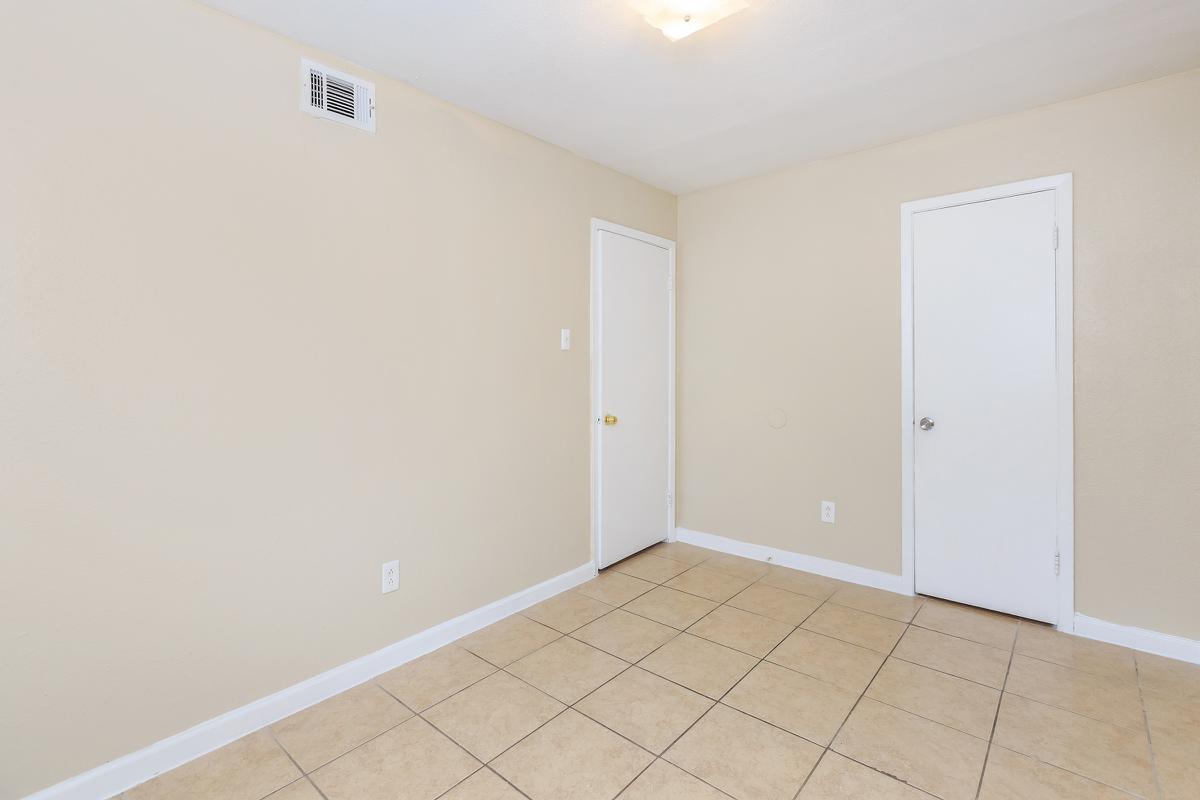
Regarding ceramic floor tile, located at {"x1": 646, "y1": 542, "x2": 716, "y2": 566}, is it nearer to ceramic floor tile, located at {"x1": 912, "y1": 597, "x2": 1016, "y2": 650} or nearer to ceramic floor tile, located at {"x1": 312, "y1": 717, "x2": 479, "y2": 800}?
ceramic floor tile, located at {"x1": 912, "y1": 597, "x2": 1016, "y2": 650}

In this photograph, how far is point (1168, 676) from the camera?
221 centimetres

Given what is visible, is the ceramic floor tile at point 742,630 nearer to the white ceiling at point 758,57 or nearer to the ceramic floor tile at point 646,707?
the ceramic floor tile at point 646,707

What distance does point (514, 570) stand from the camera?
112 inches

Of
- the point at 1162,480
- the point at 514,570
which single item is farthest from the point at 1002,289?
the point at 514,570

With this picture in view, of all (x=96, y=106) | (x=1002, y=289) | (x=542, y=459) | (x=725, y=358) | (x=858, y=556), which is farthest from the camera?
(x=725, y=358)

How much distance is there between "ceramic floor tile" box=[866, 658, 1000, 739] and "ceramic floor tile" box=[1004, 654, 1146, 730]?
0.16 metres

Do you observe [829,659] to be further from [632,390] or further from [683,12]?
[683,12]

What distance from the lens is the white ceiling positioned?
6.10ft

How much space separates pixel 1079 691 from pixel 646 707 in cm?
166

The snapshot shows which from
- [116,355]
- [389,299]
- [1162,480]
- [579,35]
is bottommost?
[1162,480]

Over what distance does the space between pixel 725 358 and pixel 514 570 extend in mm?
1927

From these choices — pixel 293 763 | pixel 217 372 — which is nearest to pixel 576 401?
pixel 217 372

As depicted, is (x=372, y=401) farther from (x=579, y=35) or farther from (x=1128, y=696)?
(x=1128, y=696)

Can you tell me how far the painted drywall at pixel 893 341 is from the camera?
2.33 meters
